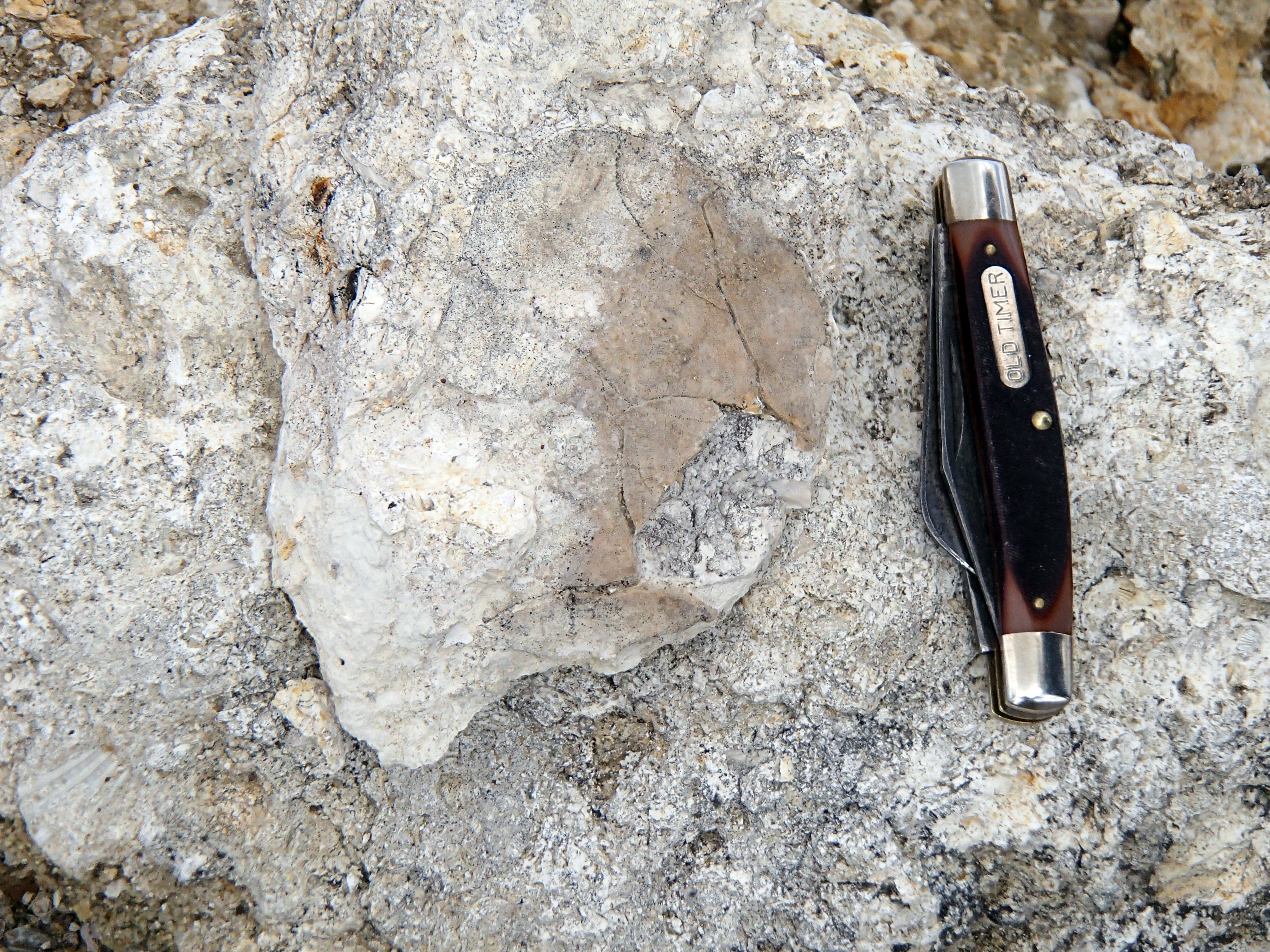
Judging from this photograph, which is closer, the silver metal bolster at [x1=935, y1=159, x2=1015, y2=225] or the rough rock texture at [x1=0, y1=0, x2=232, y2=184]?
the silver metal bolster at [x1=935, y1=159, x2=1015, y2=225]

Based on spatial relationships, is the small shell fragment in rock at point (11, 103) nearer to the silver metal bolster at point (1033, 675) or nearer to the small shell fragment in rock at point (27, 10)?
the small shell fragment in rock at point (27, 10)

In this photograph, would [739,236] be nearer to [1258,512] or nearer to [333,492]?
[333,492]

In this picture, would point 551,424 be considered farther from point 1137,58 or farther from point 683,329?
point 1137,58

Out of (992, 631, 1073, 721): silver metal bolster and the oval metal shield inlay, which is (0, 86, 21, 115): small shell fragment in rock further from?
(992, 631, 1073, 721): silver metal bolster

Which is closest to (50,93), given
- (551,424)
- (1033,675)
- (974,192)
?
(551,424)

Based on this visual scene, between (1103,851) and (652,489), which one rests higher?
(652,489)

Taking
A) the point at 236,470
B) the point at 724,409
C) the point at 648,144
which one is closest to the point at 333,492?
the point at 236,470

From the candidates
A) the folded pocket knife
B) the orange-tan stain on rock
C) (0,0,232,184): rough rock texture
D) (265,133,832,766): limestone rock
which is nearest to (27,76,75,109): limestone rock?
(0,0,232,184): rough rock texture
